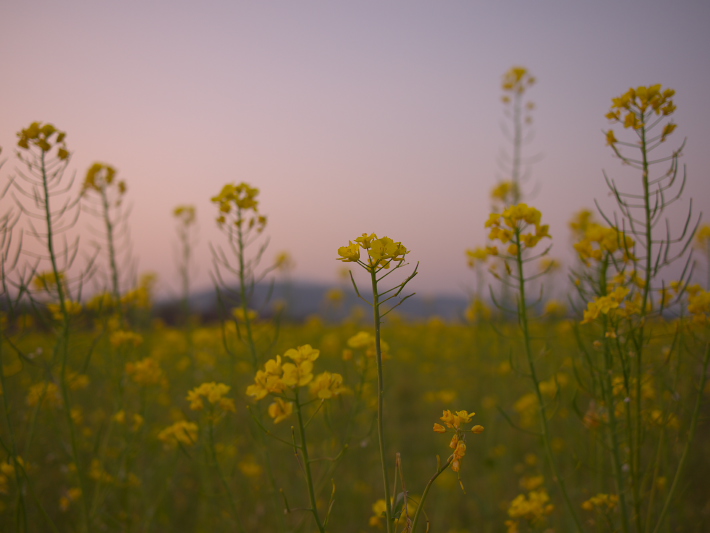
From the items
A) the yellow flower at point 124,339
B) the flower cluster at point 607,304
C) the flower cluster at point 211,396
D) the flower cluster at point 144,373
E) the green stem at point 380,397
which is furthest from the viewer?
the yellow flower at point 124,339

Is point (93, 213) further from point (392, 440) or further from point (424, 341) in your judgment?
point (424, 341)

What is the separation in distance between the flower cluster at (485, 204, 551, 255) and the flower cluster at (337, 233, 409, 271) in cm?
68

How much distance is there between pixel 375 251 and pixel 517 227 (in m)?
0.83

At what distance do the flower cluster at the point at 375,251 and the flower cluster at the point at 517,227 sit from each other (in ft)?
2.25

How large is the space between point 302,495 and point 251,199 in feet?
8.94

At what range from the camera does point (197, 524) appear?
3084 mm

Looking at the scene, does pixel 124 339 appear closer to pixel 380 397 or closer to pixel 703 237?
pixel 380 397

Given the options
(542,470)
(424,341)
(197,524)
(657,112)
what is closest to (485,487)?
(542,470)

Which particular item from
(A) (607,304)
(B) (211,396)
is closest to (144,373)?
(B) (211,396)

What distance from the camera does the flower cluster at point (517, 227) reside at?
166cm

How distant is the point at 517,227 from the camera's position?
1684 millimetres

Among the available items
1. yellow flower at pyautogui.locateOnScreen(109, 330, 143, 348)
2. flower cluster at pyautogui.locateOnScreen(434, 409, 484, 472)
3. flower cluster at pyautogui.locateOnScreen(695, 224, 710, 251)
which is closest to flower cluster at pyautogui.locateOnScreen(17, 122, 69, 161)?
yellow flower at pyautogui.locateOnScreen(109, 330, 143, 348)

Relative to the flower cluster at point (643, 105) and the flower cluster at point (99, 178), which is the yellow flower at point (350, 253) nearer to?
the flower cluster at point (643, 105)

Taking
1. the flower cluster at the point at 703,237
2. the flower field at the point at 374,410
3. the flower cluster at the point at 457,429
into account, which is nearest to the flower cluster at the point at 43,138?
the flower field at the point at 374,410
